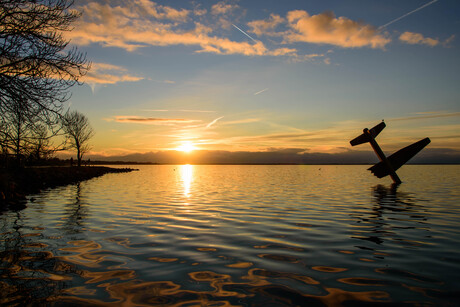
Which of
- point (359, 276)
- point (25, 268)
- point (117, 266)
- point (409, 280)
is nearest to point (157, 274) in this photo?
point (117, 266)

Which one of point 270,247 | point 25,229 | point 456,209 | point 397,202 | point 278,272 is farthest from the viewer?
point 397,202

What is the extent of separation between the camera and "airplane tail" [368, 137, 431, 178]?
22.1 m

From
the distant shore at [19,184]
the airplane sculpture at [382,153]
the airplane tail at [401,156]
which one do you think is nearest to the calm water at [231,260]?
the distant shore at [19,184]

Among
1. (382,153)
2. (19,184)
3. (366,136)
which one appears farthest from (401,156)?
(19,184)

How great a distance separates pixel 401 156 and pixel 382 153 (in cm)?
148

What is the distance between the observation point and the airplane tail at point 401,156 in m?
22.1

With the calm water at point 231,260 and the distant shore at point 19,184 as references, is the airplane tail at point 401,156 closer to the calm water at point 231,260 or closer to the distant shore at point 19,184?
the calm water at point 231,260

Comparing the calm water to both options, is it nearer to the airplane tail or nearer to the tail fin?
the tail fin

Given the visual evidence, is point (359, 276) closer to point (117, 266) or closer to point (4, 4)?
point (117, 266)

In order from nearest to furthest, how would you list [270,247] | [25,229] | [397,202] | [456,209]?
1. [270,247]
2. [25,229]
3. [456,209]
4. [397,202]

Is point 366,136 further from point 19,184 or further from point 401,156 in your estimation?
point 19,184

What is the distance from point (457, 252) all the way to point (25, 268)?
32.0 ft

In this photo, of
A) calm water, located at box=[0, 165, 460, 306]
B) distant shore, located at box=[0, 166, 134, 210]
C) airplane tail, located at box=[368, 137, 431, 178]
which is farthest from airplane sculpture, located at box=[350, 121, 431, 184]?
distant shore, located at box=[0, 166, 134, 210]

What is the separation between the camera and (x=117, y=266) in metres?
6.04
